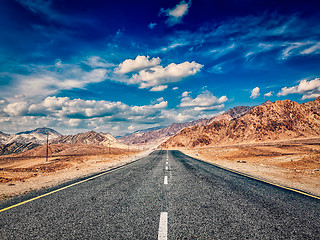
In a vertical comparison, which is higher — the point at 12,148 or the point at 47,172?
the point at 47,172

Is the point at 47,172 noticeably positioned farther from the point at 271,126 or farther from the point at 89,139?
the point at 89,139

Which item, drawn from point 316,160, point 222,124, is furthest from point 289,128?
point 316,160

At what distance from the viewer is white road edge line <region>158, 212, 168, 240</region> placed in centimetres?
302

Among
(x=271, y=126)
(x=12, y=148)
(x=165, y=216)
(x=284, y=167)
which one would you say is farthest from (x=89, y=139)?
(x=165, y=216)

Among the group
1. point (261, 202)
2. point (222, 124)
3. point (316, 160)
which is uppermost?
point (222, 124)

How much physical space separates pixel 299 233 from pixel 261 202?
6.44 ft

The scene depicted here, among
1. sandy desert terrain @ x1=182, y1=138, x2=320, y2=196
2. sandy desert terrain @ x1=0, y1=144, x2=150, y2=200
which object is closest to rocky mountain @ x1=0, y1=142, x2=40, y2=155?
sandy desert terrain @ x1=0, y1=144, x2=150, y2=200

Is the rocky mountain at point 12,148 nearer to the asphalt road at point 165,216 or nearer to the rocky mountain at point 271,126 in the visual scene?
the rocky mountain at point 271,126

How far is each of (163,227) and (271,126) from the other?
4372 inches

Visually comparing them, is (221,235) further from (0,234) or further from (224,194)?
(0,234)

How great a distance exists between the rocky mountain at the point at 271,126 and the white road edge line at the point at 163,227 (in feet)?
328

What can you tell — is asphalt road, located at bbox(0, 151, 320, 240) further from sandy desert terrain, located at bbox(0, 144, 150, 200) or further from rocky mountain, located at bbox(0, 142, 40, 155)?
rocky mountain, located at bbox(0, 142, 40, 155)

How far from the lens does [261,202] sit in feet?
16.7

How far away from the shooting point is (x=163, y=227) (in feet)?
11.1
